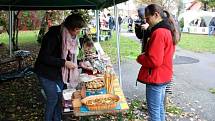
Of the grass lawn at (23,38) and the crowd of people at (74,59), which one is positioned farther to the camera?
the grass lawn at (23,38)

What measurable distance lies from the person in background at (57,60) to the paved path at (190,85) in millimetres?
3039

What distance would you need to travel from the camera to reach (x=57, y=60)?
4629mm

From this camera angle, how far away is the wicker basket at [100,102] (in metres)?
4.17

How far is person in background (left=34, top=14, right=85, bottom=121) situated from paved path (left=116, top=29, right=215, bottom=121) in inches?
120

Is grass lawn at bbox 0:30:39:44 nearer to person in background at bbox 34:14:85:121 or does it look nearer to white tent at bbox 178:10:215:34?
white tent at bbox 178:10:215:34

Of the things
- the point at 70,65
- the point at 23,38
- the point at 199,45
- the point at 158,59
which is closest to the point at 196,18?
the point at 199,45

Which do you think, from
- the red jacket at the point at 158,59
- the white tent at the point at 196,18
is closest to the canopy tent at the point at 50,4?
the red jacket at the point at 158,59

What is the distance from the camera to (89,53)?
22.7ft

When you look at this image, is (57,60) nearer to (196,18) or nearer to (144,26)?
(144,26)

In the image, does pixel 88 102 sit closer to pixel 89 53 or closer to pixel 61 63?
pixel 61 63

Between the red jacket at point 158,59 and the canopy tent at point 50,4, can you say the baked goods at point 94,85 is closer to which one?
the red jacket at point 158,59

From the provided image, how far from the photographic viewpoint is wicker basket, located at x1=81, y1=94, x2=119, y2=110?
4.17 meters

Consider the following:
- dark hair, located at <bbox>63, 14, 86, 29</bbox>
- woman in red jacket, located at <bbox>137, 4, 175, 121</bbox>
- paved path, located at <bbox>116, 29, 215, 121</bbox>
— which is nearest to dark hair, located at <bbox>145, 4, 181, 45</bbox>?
woman in red jacket, located at <bbox>137, 4, 175, 121</bbox>

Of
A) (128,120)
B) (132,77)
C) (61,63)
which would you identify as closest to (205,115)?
(128,120)
